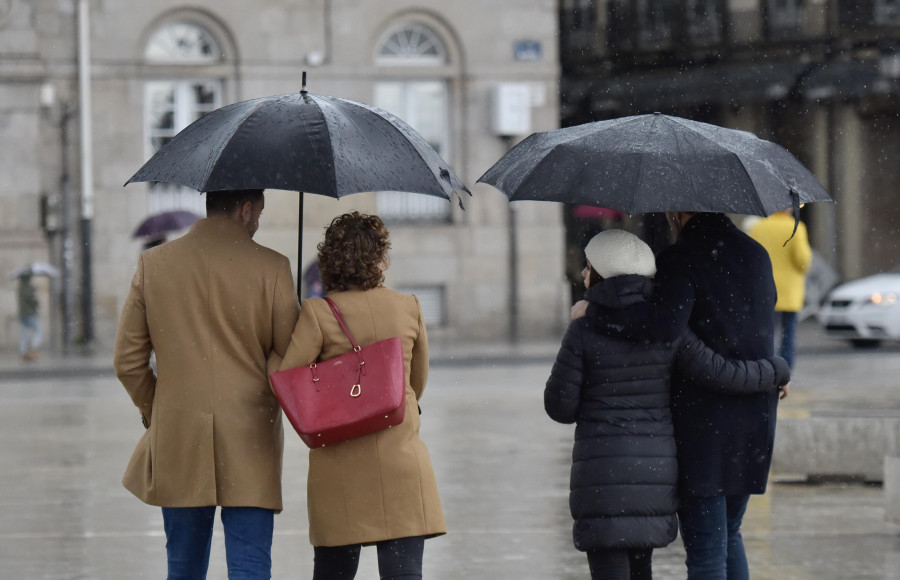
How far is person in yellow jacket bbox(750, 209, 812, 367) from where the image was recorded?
42.3 feet

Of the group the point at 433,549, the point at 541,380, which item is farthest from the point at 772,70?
the point at 433,549

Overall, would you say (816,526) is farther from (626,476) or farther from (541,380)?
(541,380)

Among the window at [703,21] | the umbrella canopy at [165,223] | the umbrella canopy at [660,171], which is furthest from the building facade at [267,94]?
the umbrella canopy at [660,171]

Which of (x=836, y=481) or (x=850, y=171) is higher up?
(x=850, y=171)

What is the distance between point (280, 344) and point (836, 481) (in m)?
5.43

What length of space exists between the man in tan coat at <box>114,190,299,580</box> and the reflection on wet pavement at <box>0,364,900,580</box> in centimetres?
209

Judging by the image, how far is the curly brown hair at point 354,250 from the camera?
205 inches

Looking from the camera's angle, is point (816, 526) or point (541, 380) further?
point (541, 380)

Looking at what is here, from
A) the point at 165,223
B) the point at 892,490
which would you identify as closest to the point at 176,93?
the point at 165,223

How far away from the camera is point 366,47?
78.9 ft

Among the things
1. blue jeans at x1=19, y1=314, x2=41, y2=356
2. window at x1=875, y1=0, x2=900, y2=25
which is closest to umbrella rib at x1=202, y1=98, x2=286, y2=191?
blue jeans at x1=19, y1=314, x2=41, y2=356

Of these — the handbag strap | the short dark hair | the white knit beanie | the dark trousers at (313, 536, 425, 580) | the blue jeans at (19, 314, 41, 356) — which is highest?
the short dark hair

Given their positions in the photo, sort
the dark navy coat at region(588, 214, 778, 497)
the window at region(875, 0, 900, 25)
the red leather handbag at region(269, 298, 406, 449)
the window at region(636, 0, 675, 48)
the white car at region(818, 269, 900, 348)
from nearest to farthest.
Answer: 1. the red leather handbag at region(269, 298, 406, 449)
2. the dark navy coat at region(588, 214, 778, 497)
3. the white car at region(818, 269, 900, 348)
4. the window at region(875, 0, 900, 25)
5. the window at region(636, 0, 675, 48)

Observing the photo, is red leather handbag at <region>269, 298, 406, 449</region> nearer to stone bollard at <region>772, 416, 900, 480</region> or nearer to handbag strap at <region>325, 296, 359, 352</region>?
handbag strap at <region>325, 296, 359, 352</region>
